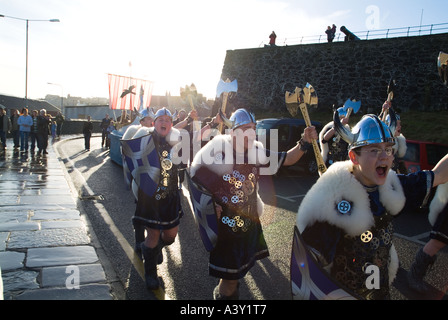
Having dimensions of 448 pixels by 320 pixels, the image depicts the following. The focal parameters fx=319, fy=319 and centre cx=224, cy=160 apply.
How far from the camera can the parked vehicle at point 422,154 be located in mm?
7410

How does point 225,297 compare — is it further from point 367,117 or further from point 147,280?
point 367,117

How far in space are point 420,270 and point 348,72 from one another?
77.6 feet

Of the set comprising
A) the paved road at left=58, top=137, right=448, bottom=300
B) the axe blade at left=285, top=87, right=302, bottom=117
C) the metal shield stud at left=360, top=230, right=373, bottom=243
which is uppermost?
the axe blade at left=285, top=87, right=302, bottom=117

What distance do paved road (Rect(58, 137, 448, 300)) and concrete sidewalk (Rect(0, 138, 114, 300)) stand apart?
0.87 ft

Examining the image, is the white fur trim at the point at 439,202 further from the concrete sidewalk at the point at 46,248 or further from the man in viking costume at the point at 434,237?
the concrete sidewalk at the point at 46,248

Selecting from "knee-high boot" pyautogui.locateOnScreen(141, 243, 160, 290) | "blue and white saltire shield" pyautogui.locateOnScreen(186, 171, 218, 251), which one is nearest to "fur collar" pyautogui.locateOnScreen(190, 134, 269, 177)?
"blue and white saltire shield" pyautogui.locateOnScreen(186, 171, 218, 251)

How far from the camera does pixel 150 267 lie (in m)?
3.62

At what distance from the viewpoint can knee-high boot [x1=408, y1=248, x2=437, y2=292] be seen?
3.78 m

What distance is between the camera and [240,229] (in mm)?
2854

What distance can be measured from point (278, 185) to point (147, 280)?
6485mm

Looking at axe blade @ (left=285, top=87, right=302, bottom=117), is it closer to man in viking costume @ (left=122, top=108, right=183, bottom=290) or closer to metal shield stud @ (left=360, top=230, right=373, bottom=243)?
metal shield stud @ (left=360, top=230, right=373, bottom=243)

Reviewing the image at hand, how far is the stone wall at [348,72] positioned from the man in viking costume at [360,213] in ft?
73.2

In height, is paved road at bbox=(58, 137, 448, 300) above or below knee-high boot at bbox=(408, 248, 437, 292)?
below

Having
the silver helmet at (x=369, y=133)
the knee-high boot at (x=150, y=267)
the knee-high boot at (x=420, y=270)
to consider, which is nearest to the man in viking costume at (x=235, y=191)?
the silver helmet at (x=369, y=133)
